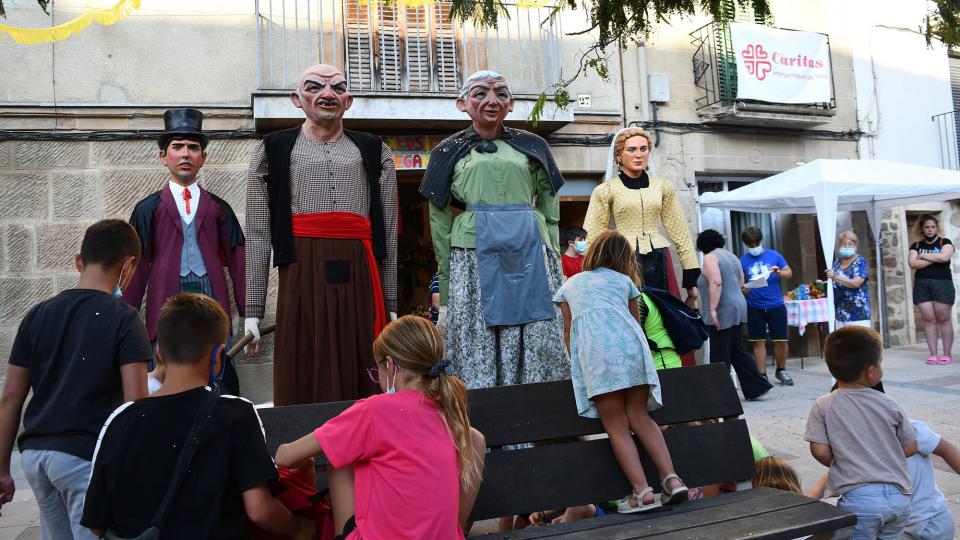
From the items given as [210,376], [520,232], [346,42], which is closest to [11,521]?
[210,376]

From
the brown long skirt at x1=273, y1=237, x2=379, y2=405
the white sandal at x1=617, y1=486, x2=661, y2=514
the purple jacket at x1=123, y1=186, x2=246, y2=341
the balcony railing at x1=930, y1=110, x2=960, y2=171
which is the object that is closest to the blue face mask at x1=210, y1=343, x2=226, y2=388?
the brown long skirt at x1=273, y1=237, x2=379, y2=405

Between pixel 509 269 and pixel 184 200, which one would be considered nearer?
pixel 509 269

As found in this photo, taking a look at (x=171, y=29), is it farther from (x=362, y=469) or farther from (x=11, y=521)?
(x=362, y=469)

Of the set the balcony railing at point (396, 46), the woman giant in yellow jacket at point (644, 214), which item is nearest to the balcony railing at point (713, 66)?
the balcony railing at point (396, 46)

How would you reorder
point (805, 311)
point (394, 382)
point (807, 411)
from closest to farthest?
point (394, 382)
point (807, 411)
point (805, 311)

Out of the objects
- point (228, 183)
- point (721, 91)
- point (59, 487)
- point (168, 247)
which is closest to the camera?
point (59, 487)

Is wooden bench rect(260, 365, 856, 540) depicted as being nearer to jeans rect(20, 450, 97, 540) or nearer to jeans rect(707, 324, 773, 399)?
jeans rect(20, 450, 97, 540)

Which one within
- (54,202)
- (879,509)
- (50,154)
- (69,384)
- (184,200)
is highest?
(50,154)

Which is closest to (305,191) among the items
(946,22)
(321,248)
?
(321,248)

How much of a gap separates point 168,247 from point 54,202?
3.58 meters

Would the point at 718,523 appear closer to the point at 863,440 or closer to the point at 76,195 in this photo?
the point at 863,440

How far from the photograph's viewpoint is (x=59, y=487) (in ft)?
7.64

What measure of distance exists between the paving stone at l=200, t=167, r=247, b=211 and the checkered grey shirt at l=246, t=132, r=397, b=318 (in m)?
4.47

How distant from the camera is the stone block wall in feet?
22.4
